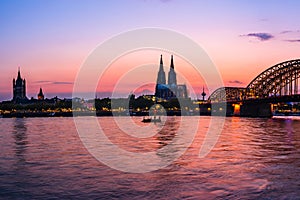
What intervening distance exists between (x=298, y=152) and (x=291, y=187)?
53.6 feet

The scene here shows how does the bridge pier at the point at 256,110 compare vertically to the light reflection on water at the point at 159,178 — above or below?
above

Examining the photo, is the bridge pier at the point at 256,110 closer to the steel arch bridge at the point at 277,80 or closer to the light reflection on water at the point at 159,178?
the steel arch bridge at the point at 277,80

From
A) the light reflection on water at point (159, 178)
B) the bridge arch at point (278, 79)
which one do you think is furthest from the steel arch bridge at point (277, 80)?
the light reflection on water at point (159, 178)

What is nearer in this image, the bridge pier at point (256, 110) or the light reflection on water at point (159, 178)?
the light reflection on water at point (159, 178)

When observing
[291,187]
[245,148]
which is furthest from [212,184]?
[245,148]

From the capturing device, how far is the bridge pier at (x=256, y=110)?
141 meters

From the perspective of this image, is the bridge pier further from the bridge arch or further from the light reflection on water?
the light reflection on water

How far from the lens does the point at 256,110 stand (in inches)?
5684

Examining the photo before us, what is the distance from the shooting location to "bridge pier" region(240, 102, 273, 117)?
141 metres

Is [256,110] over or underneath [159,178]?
over

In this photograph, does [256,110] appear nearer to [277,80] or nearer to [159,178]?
[277,80]

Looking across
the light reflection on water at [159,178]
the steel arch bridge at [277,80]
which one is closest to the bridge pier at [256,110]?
the steel arch bridge at [277,80]

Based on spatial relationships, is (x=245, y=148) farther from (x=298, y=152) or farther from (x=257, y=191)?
(x=257, y=191)

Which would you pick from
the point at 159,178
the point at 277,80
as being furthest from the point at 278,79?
the point at 159,178
